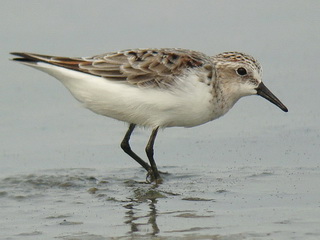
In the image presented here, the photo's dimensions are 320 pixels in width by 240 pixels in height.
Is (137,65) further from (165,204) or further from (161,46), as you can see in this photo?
(161,46)

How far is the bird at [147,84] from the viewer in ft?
31.1

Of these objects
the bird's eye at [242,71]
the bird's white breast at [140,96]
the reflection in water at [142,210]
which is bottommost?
the reflection in water at [142,210]

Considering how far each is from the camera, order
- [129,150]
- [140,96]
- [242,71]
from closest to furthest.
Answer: [140,96], [242,71], [129,150]

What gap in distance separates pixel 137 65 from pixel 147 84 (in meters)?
0.26

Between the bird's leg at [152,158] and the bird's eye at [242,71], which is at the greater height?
the bird's eye at [242,71]

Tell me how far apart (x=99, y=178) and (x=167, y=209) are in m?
1.65

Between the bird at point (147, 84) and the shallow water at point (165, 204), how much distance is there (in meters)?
0.62

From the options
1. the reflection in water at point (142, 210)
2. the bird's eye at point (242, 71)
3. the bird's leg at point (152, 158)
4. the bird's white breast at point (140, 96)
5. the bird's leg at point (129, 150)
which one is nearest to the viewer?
the reflection in water at point (142, 210)

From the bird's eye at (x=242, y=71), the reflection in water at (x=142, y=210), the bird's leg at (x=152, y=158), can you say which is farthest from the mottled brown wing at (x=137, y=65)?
the reflection in water at (x=142, y=210)

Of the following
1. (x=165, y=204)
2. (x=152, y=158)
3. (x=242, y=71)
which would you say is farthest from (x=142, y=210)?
(x=242, y=71)

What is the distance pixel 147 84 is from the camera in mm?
9523

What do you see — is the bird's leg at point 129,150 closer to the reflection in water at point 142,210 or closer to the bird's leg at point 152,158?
the bird's leg at point 152,158

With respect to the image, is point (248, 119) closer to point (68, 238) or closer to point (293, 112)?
point (293, 112)

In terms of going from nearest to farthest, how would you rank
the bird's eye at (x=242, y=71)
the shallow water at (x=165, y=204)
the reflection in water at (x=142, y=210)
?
the shallow water at (x=165, y=204) → the reflection in water at (x=142, y=210) → the bird's eye at (x=242, y=71)
